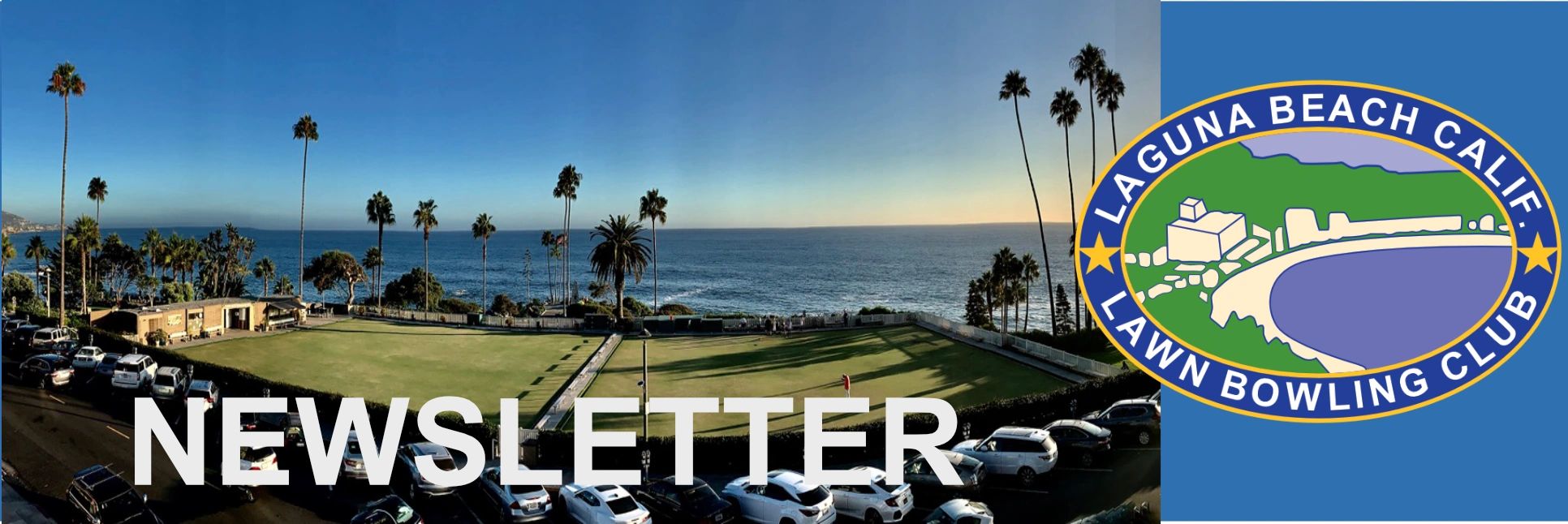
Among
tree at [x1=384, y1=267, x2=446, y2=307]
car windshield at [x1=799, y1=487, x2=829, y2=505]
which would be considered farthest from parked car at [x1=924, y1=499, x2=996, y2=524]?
tree at [x1=384, y1=267, x2=446, y2=307]

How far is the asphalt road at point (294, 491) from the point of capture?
14.5 metres

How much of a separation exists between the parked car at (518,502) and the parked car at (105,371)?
17439mm

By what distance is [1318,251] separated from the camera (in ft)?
44.7

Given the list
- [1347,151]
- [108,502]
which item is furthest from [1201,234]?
[108,502]

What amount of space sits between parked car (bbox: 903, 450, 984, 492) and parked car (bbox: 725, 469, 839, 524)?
2.11 meters

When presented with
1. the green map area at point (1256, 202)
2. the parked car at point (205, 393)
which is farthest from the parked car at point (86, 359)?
the green map area at point (1256, 202)

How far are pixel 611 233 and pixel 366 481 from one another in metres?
37.1

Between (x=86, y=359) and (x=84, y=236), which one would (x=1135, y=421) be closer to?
(x=86, y=359)

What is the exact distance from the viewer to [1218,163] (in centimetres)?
1373

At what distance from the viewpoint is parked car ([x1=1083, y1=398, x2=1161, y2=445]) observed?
677 inches

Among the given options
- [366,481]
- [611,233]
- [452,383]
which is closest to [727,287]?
[611,233]

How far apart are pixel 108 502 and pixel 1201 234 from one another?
21.9 m

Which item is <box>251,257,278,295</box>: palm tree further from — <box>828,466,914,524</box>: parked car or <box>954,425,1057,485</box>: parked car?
<box>954,425,1057,485</box>: parked car

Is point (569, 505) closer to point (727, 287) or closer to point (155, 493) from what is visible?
point (155, 493)
